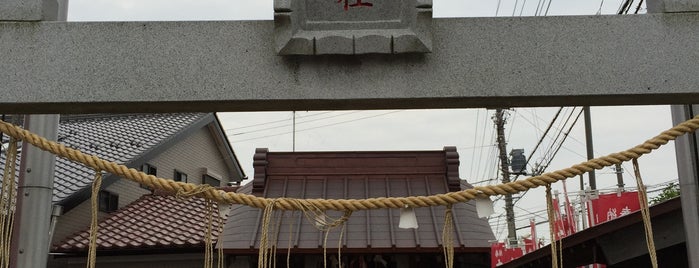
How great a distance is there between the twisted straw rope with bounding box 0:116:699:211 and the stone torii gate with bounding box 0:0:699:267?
0.70 ft

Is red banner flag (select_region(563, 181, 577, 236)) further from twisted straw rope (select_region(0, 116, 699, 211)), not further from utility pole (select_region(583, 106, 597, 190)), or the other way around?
twisted straw rope (select_region(0, 116, 699, 211))

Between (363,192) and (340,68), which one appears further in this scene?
(363,192)

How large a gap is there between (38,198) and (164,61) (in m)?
2.01

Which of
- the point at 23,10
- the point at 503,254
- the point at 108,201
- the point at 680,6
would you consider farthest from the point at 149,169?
the point at 680,6

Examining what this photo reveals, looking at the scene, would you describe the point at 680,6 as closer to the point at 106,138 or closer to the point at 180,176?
the point at 106,138

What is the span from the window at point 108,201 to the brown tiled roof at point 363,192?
240 cm

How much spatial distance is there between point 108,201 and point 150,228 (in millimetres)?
1386

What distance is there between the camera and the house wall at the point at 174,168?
36.9ft

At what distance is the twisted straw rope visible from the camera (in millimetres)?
3797

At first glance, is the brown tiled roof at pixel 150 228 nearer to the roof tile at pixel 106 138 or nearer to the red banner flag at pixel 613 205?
the roof tile at pixel 106 138

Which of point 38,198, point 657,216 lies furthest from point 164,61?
point 657,216

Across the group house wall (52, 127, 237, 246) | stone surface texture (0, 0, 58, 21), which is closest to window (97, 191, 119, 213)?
house wall (52, 127, 237, 246)

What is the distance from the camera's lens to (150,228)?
11508 millimetres

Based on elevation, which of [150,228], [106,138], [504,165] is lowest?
[150,228]
